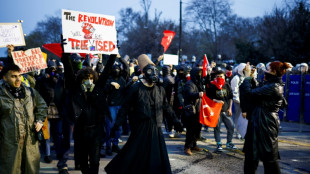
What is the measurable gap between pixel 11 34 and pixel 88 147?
10.3ft

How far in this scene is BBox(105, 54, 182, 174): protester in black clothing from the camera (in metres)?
4.27

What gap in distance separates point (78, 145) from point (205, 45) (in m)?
34.5

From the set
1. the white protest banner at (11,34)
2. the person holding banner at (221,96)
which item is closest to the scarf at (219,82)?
the person holding banner at (221,96)

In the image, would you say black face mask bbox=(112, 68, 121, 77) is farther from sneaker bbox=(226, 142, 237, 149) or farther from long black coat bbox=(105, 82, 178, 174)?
sneaker bbox=(226, 142, 237, 149)

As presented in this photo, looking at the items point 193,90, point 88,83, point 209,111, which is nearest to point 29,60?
point 88,83

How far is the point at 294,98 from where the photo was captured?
38.1ft

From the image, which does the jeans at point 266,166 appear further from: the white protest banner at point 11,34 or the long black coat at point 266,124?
the white protest banner at point 11,34

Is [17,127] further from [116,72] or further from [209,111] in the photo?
[209,111]

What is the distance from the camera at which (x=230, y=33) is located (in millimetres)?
36938

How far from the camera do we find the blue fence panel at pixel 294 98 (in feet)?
37.5

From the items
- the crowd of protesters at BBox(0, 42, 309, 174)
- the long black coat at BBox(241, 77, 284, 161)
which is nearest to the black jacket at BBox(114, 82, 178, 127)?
the crowd of protesters at BBox(0, 42, 309, 174)

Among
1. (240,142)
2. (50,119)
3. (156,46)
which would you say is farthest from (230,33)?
(50,119)

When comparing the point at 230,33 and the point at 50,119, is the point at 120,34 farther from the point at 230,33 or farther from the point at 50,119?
the point at 50,119

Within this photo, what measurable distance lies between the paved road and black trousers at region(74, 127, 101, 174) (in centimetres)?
102
